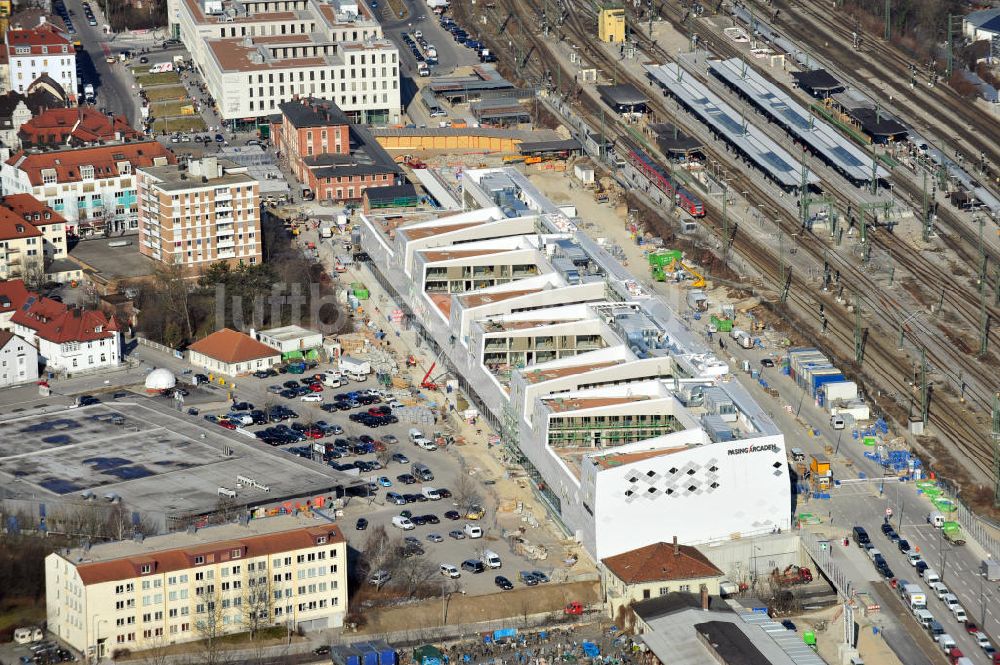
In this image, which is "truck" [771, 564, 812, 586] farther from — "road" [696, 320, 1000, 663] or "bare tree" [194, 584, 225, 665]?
"bare tree" [194, 584, 225, 665]

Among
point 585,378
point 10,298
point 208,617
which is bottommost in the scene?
point 10,298

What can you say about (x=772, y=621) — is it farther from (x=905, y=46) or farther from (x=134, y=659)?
(x=905, y=46)

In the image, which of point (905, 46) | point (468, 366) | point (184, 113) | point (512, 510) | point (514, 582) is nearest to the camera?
point (514, 582)

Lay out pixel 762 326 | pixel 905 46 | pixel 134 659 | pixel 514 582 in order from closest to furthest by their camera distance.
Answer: pixel 134 659 < pixel 514 582 < pixel 762 326 < pixel 905 46

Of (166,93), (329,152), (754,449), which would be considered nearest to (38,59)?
(166,93)

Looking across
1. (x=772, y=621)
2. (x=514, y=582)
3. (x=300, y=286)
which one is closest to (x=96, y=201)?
(x=300, y=286)

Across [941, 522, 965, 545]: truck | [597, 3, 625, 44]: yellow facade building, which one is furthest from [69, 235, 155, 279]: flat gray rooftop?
→ [597, 3, 625, 44]: yellow facade building

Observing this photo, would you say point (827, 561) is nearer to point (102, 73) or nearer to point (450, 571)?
point (450, 571)
